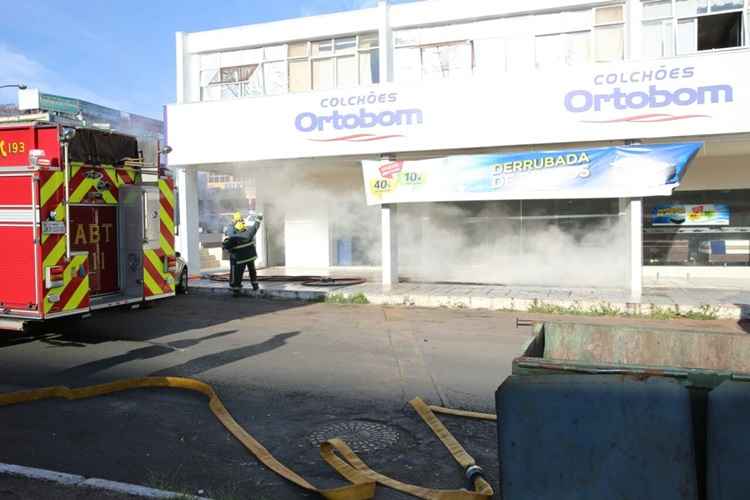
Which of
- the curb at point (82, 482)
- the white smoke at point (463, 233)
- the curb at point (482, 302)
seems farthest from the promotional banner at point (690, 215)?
the curb at point (82, 482)

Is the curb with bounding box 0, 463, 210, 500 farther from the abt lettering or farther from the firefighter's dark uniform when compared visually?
the firefighter's dark uniform

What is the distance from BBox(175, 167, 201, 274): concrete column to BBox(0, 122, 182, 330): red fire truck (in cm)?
653

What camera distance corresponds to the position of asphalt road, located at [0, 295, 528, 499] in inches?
161

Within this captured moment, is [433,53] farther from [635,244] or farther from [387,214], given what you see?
[635,244]

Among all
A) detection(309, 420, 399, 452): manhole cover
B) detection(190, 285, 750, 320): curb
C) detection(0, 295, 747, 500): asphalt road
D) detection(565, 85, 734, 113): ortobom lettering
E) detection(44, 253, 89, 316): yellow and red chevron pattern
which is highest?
detection(565, 85, 734, 113): ortobom lettering

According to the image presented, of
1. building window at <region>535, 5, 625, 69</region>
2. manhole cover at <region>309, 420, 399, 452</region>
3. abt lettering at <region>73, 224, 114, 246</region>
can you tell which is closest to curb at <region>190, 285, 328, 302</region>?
abt lettering at <region>73, 224, 114, 246</region>

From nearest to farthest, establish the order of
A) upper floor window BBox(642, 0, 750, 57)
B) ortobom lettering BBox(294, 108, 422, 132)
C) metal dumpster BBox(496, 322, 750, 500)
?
metal dumpster BBox(496, 322, 750, 500)
upper floor window BBox(642, 0, 750, 57)
ortobom lettering BBox(294, 108, 422, 132)

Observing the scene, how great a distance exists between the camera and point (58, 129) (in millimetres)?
7094

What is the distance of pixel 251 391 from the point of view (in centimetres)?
580

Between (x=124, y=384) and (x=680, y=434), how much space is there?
482 centimetres

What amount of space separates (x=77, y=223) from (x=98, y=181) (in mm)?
620

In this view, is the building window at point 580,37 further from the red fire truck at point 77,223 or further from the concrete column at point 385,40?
the red fire truck at point 77,223

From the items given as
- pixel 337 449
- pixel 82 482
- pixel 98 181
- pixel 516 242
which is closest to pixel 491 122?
pixel 516 242

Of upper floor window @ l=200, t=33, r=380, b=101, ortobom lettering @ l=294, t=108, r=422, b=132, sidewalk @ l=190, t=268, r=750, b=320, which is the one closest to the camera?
sidewalk @ l=190, t=268, r=750, b=320
